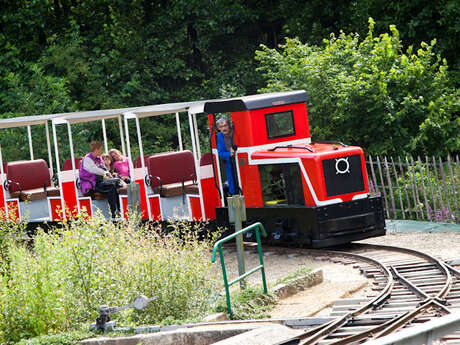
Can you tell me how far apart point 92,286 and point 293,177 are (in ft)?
15.5

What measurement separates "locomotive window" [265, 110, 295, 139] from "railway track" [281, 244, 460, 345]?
263 centimetres

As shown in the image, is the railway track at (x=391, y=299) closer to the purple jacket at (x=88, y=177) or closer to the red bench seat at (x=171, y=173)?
the red bench seat at (x=171, y=173)

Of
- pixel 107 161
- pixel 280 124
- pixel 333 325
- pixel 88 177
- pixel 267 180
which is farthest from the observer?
pixel 107 161

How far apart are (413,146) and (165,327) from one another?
34.3 feet

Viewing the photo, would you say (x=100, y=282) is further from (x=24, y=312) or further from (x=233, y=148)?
(x=233, y=148)

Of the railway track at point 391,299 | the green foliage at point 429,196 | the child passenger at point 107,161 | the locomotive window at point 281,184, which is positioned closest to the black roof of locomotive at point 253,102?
the locomotive window at point 281,184

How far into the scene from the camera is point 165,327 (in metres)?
8.13

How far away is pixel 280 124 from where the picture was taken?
550 inches

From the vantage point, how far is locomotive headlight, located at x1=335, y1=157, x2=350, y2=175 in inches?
495

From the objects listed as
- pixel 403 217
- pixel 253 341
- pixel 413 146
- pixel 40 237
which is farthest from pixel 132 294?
pixel 413 146

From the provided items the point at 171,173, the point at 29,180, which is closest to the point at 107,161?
the point at 171,173

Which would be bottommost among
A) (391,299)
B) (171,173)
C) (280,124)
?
(391,299)

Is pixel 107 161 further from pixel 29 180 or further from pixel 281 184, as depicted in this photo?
pixel 281 184

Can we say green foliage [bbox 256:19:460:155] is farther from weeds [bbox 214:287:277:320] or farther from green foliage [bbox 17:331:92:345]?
green foliage [bbox 17:331:92:345]
